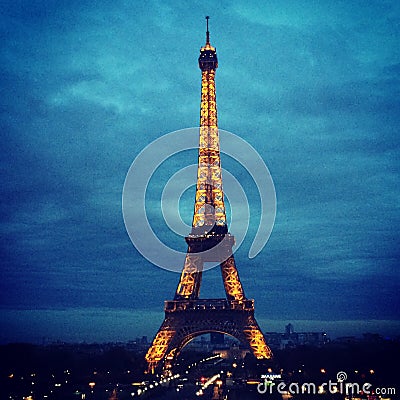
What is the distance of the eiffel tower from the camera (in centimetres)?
6894

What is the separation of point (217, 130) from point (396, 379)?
112ft

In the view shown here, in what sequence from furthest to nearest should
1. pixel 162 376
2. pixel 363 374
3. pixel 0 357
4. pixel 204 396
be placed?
pixel 162 376, pixel 0 357, pixel 363 374, pixel 204 396

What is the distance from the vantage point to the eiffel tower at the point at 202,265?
68.9 m

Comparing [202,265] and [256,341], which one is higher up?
[202,265]

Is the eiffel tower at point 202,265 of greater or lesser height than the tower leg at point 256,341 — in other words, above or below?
above

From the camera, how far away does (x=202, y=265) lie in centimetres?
7200

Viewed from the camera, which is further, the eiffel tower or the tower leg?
the eiffel tower

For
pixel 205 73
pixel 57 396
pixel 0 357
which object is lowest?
pixel 57 396

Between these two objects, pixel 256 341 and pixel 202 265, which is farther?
pixel 202 265

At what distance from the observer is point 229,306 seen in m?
69.2

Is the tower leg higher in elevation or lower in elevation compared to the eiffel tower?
lower

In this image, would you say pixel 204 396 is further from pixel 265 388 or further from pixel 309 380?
pixel 309 380

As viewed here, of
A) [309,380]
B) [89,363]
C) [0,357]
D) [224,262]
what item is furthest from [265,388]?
[89,363]

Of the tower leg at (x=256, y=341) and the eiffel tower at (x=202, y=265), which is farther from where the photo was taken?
the eiffel tower at (x=202, y=265)
